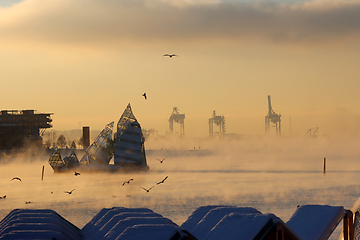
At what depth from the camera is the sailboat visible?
527 ft

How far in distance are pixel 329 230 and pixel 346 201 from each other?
86.5 m

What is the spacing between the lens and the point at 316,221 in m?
23.2

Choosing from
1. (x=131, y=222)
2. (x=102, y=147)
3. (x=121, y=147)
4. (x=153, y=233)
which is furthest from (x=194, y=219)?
(x=102, y=147)

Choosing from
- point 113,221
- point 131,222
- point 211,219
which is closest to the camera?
A: point 131,222

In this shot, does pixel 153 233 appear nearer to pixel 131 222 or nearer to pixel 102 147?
pixel 131 222

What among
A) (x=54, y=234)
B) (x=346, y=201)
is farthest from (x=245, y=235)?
(x=346, y=201)

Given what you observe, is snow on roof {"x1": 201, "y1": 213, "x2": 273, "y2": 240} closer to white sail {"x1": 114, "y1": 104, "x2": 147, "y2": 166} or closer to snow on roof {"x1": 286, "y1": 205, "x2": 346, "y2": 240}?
snow on roof {"x1": 286, "y1": 205, "x2": 346, "y2": 240}

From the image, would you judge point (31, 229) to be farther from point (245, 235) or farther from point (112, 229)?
point (245, 235)

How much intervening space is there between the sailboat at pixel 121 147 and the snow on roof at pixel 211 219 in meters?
138

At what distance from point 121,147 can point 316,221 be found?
141228 mm

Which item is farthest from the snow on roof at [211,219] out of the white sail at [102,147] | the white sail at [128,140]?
the white sail at [102,147]

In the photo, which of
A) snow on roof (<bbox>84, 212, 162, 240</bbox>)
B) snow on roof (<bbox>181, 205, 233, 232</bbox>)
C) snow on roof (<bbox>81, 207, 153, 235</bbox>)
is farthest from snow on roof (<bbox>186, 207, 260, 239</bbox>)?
snow on roof (<bbox>81, 207, 153, 235</bbox>)

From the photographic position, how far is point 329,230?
22766mm

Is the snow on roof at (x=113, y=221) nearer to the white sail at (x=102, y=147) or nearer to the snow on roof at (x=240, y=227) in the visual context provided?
the snow on roof at (x=240, y=227)
